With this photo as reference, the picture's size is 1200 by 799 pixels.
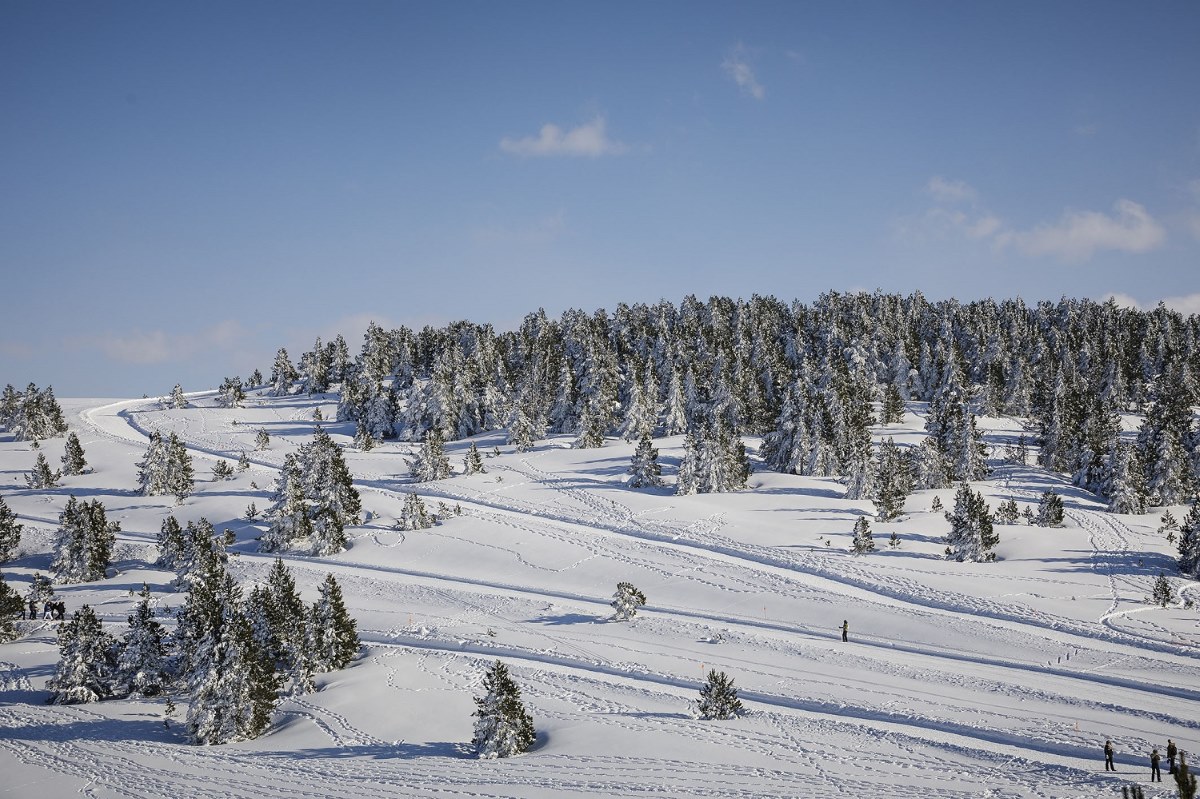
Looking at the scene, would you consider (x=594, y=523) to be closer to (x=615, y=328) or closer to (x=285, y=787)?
(x=285, y=787)

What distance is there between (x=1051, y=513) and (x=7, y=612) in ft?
202

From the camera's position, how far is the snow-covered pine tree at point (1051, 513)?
48.9 metres

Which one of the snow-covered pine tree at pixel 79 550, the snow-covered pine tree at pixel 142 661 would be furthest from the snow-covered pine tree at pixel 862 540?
the snow-covered pine tree at pixel 79 550

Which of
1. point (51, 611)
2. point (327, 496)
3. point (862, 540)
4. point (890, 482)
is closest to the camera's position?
point (51, 611)

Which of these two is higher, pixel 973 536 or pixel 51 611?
pixel 973 536

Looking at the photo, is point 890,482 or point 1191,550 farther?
point 890,482

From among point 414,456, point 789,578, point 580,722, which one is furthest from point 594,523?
point 580,722

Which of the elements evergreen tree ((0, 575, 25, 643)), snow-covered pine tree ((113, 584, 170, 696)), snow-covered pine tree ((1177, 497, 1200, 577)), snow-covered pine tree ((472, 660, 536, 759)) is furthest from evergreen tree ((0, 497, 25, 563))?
snow-covered pine tree ((1177, 497, 1200, 577))

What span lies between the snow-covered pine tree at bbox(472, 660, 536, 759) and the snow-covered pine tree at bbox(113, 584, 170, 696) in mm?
16424

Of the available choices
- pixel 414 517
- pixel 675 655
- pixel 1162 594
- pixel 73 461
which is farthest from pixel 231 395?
pixel 1162 594

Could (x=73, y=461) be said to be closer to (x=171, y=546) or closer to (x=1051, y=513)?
(x=171, y=546)

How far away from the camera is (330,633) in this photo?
101 ft

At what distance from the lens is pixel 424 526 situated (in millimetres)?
51500

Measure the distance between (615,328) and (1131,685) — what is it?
103m
